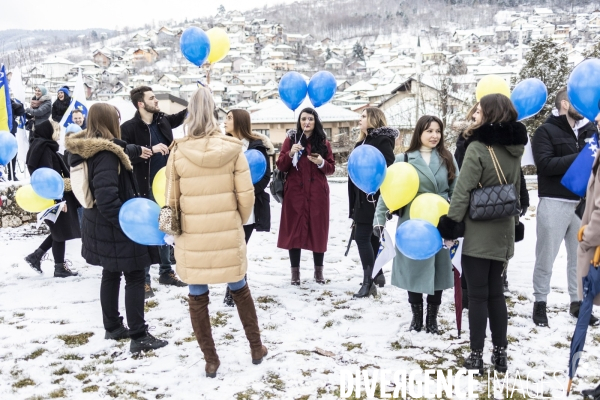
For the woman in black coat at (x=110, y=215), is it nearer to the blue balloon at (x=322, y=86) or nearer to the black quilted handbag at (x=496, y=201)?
the blue balloon at (x=322, y=86)

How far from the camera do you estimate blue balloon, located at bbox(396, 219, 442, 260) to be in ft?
11.1

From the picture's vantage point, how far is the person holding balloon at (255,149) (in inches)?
182

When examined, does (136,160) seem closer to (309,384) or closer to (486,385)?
(309,384)

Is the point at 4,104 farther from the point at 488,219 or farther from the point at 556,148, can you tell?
the point at 556,148

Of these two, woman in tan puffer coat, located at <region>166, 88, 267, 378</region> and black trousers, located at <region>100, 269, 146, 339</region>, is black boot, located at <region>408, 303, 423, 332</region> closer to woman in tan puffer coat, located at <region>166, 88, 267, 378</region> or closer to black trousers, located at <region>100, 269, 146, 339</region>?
woman in tan puffer coat, located at <region>166, 88, 267, 378</region>

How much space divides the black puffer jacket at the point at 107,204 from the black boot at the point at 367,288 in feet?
6.88

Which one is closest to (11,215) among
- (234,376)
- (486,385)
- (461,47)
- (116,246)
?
(116,246)

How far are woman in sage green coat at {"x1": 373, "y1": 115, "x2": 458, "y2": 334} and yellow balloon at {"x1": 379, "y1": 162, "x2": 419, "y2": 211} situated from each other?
121 mm

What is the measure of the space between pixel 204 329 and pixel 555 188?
3.04m

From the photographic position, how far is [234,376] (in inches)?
132

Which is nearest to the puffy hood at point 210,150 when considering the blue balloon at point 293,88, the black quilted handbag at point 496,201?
the black quilted handbag at point 496,201

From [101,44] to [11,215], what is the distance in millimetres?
161290

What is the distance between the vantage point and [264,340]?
3.92m

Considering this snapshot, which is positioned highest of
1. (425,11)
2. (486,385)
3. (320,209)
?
(425,11)
